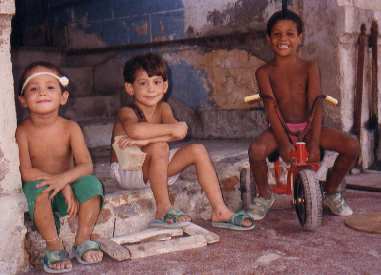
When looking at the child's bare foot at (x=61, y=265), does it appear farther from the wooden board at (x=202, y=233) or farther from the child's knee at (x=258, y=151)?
the child's knee at (x=258, y=151)

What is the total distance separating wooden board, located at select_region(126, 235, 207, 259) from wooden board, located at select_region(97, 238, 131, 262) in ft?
0.14

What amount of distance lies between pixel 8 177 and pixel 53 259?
1.51 feet

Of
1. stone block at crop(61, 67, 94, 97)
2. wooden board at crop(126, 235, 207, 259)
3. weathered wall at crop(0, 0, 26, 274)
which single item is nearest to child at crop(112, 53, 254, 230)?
wooden board at crop(126, 235, 207, 259)

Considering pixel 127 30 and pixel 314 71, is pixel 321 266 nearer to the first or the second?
pixel 314 71

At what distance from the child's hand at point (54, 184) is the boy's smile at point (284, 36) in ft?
5.70

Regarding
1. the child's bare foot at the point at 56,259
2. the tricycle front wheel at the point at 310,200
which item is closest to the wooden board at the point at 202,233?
the tricycle front wheel at the point at 310,200

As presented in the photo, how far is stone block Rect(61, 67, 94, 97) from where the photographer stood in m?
5.87

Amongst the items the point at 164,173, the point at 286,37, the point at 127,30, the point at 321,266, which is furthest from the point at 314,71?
the point at 127,30

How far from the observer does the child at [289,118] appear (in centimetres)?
357

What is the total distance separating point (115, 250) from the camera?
290 cm

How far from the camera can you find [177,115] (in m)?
5.39

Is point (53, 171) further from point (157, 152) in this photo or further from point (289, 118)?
point (289, 118)

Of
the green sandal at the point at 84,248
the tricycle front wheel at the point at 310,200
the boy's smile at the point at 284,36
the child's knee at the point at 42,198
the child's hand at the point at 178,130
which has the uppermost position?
the boy's smile at the point at 284,36

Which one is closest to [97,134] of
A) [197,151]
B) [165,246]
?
[197,151]
